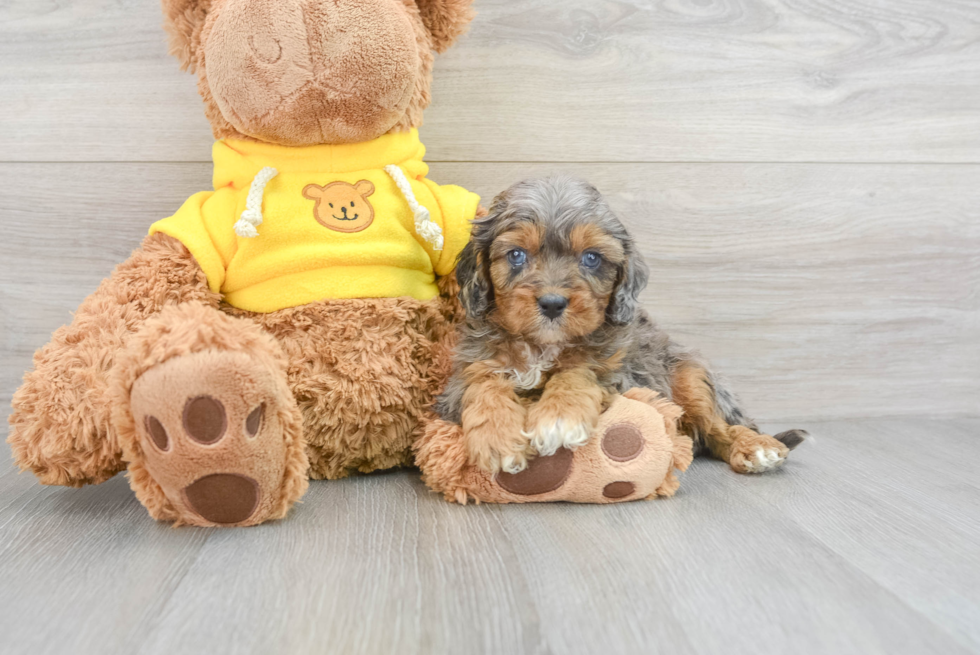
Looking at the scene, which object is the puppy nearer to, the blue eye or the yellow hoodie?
the blue eye

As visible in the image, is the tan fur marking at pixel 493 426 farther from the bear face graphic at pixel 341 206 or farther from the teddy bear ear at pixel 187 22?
the teddy bear ear at pixel 187 22

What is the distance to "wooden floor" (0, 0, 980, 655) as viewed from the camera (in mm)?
1427

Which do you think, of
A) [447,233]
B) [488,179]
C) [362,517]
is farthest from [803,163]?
[362,517]

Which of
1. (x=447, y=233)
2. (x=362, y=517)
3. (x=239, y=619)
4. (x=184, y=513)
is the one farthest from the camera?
(x=447, y=233)

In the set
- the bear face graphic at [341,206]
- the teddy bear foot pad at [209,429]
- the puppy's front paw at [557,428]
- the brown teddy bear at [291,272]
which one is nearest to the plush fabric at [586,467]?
the puppy's front paw at [557,428]

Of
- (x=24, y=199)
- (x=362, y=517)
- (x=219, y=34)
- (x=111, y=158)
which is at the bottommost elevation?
(x=362, y=517)

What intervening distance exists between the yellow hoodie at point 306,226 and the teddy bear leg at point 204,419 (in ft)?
1.09

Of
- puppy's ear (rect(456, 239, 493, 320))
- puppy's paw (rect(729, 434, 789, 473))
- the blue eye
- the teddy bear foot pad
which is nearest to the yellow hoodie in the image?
puppy's ear (rect(456, 239, 493, 320))

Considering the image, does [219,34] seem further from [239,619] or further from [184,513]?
[239,619]

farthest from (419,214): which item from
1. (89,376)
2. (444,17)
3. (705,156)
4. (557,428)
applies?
(705,156)

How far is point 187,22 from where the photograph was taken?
1.83 metres

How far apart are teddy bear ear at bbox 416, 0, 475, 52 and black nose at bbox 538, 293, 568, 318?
848 mm

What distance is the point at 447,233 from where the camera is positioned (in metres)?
1.99

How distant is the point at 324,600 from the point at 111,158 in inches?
69.0
